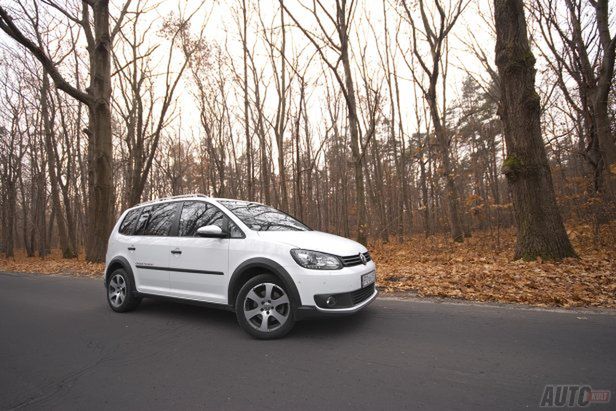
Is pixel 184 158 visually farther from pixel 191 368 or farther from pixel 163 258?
pixel 191 368

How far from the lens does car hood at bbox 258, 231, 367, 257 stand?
3721 mm

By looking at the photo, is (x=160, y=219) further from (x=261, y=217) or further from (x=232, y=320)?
(x=232, y=320)

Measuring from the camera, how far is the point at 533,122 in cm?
673

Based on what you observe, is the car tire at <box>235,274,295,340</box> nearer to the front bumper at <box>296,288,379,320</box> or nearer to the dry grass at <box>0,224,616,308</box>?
the front bumper at <box>296,288,379,320</box>

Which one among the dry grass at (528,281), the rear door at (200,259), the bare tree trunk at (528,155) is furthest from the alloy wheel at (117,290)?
the bare tree trunk at (528,155)

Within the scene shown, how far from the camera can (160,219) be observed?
16.7ft

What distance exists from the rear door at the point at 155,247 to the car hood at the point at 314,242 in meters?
1.73

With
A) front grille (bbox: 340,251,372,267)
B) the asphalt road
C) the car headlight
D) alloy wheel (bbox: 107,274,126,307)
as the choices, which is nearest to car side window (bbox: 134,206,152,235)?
alloy wheel (bbox: 107,274,126,307)

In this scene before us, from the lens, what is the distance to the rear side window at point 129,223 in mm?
5527

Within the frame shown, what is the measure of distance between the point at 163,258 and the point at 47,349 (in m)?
1.65

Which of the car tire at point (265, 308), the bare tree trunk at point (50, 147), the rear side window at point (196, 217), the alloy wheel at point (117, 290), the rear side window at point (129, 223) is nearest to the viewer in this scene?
the car tire at point (265, 308)

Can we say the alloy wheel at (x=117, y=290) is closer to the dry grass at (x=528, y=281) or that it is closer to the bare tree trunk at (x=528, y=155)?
the dry grass at (x=528, y=281)

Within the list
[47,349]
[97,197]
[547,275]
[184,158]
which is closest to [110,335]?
[47,349]

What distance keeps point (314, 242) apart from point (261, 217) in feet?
3.75
